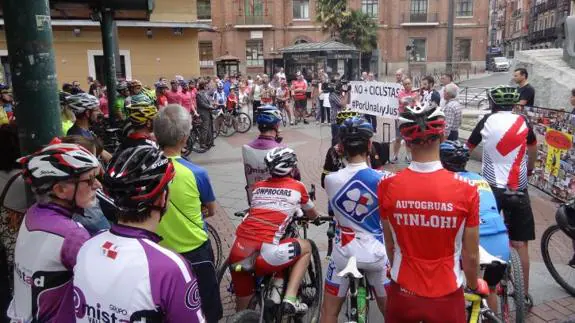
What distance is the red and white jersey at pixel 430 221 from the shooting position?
2424 millimetres

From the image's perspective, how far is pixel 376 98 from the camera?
952 centimetres

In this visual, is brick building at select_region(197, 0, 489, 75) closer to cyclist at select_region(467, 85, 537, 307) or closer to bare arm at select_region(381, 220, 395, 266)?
cyclist at select_region(467, 85, 537, 307)

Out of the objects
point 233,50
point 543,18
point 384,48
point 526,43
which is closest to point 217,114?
point 233,50

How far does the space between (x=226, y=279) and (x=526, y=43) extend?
8225cm

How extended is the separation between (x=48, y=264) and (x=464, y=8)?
51553mm

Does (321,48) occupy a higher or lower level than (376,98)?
higher

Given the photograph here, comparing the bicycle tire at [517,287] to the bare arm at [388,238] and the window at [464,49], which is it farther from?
the window at [464,49]

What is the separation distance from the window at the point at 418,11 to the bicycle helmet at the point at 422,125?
156 feet

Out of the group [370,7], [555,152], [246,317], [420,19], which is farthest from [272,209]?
[420,19]

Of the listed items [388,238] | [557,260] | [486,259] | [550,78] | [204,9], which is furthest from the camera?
[204,9]

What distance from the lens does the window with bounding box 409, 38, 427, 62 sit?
47.4m

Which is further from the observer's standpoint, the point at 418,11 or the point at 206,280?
the point at 418,11

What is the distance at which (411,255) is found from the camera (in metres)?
2.57

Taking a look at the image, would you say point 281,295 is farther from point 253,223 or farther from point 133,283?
point 133,283
